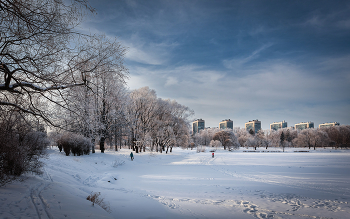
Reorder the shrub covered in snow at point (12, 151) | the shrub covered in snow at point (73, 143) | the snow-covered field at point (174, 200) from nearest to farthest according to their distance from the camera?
the snow-covered field at point (174, 200) → the shrub covered in snow at point (12, 151) → the shrub covered in snow at point (73, 143)

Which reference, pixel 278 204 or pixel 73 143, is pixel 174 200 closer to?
pixel 278 204

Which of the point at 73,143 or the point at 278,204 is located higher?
the point at 73,143

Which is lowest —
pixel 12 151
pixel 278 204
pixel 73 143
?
pixel 278 204

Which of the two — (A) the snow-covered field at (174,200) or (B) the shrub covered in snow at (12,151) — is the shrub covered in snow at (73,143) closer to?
(A) the snow-covered field at (174,200)

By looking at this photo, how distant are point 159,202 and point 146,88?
27244mm

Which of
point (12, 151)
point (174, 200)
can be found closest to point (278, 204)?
point (174, 200)

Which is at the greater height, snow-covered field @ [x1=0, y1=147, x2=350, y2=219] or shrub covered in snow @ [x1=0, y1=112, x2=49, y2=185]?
shrub covered in snow @ [x1=0, y1=112, x2=49, y2=185]

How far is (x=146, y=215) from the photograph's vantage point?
6488mm

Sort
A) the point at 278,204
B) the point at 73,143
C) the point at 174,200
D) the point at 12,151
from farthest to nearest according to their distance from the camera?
1. the point at 73,143
2. the point at 174,200
3. the point at 278,204
4. the point at 12,151

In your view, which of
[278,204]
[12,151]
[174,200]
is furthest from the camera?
[174,200]

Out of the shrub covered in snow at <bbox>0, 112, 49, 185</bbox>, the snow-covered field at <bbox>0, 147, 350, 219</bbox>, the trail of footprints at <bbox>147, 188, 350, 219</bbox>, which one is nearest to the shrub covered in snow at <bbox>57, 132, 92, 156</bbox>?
the snow-covered field at <bbox>0, 147, 350, 219</bbox>

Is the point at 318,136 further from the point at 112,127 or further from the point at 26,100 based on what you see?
the point at 26,100

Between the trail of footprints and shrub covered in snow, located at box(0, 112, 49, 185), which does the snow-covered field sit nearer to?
the trail of footprints

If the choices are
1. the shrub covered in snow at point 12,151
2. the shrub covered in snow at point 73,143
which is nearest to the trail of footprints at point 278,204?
the shrub covered in snow at point 12,151
